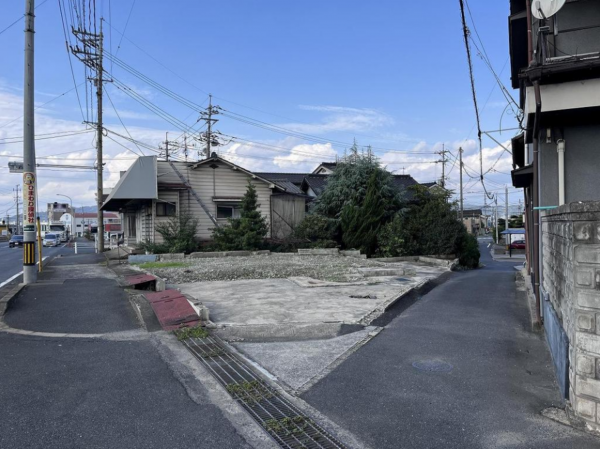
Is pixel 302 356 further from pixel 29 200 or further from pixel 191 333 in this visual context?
pixel 29 200

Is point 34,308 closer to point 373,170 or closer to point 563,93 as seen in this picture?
point 563,93

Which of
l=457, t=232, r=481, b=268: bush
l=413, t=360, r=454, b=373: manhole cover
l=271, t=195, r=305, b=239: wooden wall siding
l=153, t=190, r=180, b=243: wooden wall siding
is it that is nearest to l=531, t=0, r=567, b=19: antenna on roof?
l=413, t=360, r=454, b=373: manhole cover

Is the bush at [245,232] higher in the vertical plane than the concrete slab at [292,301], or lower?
higher

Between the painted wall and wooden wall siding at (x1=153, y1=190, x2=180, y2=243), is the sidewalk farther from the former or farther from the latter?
wooden wall siding at (x1=153, y1=190, x2=180, y2=243)

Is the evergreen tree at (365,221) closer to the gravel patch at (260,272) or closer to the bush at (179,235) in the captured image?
the gravel patch at (260,272)

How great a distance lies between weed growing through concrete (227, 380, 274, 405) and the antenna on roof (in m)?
6.55

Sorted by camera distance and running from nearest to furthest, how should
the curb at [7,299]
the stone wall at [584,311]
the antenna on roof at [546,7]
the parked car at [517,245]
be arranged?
the stone wall at [584,311] < the antenna on roof at [546,7] < the curb at [7,299] < the parked car at [517,245]

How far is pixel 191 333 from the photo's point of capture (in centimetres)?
672

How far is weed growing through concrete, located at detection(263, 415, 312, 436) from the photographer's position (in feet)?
12.3

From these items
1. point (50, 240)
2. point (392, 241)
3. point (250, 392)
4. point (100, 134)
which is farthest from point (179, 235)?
point (50, 240)

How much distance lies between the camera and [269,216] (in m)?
→ 24.3

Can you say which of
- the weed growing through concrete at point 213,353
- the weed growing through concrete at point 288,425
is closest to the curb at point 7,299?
the weed growing through concrete at point 213,353

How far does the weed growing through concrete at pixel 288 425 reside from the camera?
374 centimetres

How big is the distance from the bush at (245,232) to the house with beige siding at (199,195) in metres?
2.01
